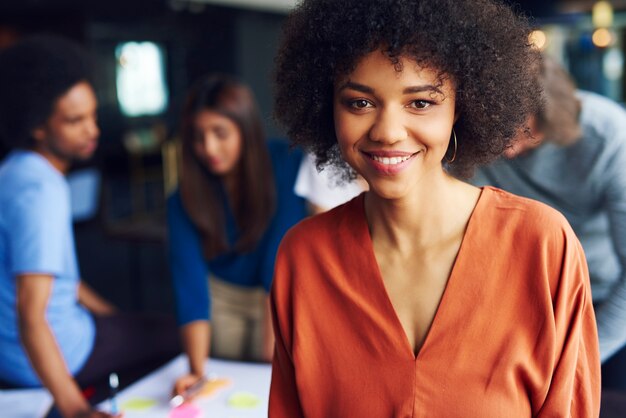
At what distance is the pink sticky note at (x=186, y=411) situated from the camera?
64.6 inches

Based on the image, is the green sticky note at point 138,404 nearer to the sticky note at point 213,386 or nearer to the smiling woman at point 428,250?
the sticky note at point 213,386

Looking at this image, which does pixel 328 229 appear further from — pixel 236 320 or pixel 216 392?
pixel 236 320

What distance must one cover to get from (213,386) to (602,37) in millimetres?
6356

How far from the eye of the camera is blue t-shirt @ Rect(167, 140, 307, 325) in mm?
2195

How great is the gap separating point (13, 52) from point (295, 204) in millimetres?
1060

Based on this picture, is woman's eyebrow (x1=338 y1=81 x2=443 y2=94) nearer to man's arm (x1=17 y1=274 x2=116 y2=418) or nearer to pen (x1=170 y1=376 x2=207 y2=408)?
pen (x1=170 y1=376 x2=207 y2=408)

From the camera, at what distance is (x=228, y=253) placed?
2.30 meters

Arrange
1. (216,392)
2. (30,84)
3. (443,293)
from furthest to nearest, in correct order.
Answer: (30,84) < (216,392) < (443,293)

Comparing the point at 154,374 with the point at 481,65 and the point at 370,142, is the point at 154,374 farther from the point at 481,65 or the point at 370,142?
the point at 481,65

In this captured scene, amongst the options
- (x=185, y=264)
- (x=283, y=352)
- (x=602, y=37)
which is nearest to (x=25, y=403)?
(x=185, y=264)

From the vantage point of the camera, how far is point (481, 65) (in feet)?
3.62

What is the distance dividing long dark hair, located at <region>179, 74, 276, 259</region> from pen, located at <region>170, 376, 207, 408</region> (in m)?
0.59

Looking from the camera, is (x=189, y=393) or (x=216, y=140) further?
(x=216, y=140)

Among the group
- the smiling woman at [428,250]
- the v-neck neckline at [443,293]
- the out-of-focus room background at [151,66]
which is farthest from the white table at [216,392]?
the out-of-focus room background at [151,66]
